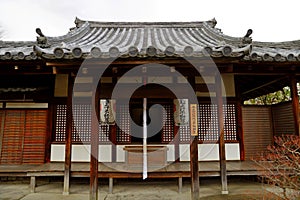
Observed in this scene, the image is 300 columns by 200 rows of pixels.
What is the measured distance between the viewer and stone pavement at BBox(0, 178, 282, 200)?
4961 mm

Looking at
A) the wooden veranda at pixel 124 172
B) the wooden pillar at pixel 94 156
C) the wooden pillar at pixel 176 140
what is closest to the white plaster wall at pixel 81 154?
the wooden veranda at pixel 124 172

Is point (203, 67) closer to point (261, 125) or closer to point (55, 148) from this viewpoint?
point (261, 125)

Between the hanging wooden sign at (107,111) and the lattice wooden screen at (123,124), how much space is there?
422 mm

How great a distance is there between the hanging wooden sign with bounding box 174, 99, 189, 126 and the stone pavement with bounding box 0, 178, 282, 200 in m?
1.69

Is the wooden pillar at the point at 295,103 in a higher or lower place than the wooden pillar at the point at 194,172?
higher

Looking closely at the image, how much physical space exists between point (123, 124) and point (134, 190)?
2.07 meters

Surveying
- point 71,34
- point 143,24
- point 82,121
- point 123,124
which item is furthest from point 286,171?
point 71,34

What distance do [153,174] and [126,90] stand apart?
89.1 inches

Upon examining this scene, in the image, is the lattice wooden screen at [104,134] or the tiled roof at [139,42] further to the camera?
the lattice wooden screen at [104,134]

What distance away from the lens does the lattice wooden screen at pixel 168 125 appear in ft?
22.5

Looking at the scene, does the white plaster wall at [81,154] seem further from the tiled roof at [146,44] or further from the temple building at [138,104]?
the tiled roof at [146,44]

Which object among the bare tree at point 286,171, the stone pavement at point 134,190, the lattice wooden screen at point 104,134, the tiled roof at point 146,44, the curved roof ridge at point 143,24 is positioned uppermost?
the curved roof ridge at point 143,24

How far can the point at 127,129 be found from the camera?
6.83 meters

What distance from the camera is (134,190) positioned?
5.53m
